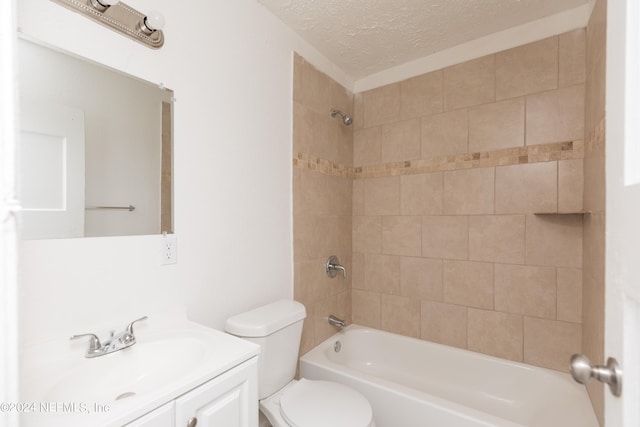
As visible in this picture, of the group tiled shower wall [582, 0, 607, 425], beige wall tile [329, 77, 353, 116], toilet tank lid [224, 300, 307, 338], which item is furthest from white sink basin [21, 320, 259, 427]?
beige wall tile [329, 77, 353, 116]

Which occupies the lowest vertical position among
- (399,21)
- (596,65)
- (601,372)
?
(601,372)

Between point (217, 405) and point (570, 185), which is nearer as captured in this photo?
point (217, 405)

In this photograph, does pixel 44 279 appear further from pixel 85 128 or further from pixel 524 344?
pixel 524 344

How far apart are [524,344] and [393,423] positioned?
93 cm

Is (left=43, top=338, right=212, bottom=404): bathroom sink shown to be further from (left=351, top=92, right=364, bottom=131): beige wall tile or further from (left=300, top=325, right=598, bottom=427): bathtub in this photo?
(left=351, top=92, right=364, bottom=131): beige wall tile

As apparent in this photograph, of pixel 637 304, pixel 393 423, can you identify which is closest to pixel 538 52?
pixel 637 304

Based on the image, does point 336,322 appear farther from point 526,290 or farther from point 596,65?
point 596,65

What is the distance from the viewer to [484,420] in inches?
48.8

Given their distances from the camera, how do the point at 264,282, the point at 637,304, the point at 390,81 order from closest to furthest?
the point at 637,304, the point at 264,282, the point at 390,81

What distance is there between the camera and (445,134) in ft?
6.52

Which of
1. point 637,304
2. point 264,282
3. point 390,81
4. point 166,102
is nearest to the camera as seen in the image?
point 637,304

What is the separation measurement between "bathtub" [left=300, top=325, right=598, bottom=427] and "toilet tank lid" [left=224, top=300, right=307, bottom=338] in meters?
0.50

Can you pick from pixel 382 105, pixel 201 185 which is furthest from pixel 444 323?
pixel 201 185

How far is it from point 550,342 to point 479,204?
0.87 meters
